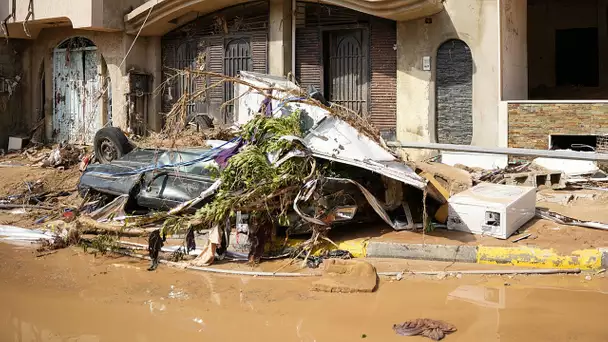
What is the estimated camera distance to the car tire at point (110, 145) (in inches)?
442

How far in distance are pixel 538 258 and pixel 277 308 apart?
2.72 metres

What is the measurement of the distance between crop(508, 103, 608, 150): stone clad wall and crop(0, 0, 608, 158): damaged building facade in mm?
18

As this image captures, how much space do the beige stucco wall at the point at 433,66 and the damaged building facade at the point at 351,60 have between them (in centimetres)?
2

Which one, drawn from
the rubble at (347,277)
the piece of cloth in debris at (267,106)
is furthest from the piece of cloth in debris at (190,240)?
the piece of cloth in debris at (267,106)

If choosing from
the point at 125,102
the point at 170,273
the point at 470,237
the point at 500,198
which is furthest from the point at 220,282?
the point at 125,102

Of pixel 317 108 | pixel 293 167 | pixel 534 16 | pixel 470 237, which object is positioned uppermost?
pixel 534 16

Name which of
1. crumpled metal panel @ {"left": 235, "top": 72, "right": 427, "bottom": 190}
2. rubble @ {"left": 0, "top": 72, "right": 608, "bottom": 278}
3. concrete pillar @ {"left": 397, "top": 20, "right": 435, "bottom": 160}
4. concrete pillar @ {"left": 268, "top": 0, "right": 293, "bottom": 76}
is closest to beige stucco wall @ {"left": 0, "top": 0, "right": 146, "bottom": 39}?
concrete pillar @ {"left": 268, "top": 0, "right": 293, "bottom": 76}

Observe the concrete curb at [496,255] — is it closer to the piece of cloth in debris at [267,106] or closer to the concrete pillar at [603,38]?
the piece of cloth in debris at [267,106]

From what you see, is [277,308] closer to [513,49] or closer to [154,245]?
[154,245]

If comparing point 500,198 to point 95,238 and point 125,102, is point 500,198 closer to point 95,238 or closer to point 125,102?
point 95,238

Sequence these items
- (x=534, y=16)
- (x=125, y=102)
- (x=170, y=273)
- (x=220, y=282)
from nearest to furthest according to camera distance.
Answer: (x=220, y=282), (x=170, y=273), (x=125, y=102), (x=534, y=16)

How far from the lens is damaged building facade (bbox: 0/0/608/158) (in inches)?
449

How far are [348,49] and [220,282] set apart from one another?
27.1 ft

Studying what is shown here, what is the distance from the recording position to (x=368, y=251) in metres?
6.73
